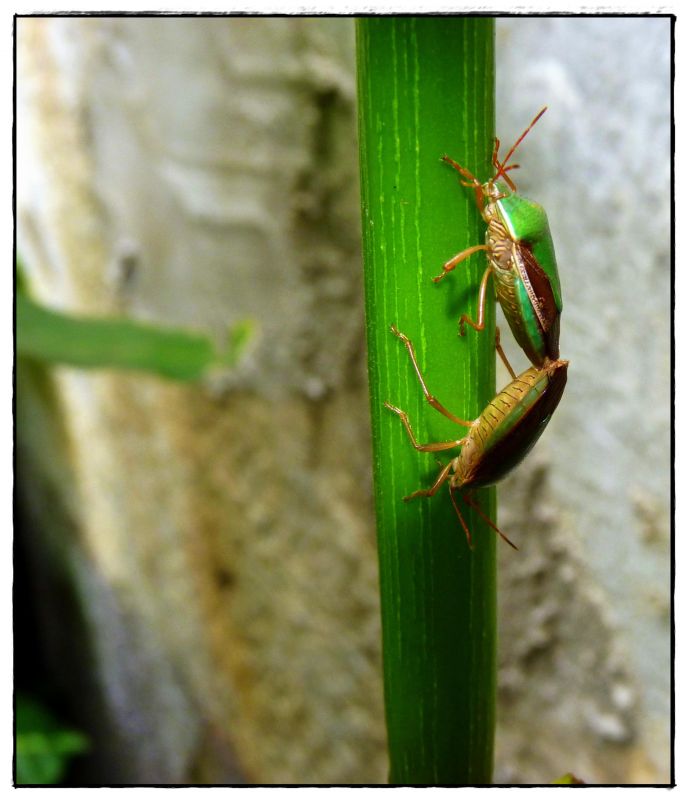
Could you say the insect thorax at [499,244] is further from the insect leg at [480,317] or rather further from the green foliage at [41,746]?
the green foliage at [41,746]

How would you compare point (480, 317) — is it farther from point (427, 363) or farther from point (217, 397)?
point (217, 397)

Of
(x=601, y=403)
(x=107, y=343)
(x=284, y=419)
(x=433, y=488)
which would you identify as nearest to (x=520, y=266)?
(x=433, y=488)

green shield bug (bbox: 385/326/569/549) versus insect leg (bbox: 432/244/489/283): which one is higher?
insect leg (bbox: 432/244/489/283)

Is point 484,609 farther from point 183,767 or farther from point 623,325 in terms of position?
point 183,767

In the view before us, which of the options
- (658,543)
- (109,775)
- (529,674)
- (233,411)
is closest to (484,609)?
(658,543)

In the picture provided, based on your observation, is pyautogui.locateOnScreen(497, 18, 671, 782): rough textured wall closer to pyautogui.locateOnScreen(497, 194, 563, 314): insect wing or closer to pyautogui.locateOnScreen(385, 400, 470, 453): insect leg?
pyautogui.locateOnScreen(497, 194, 563, 314): insect wing

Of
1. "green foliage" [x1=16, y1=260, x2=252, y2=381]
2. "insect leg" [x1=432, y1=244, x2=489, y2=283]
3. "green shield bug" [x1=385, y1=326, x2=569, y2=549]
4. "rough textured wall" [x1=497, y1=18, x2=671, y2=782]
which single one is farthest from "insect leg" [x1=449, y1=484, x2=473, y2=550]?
"green foliage" [x1=16, y1=260, x2=252, y2=381]
